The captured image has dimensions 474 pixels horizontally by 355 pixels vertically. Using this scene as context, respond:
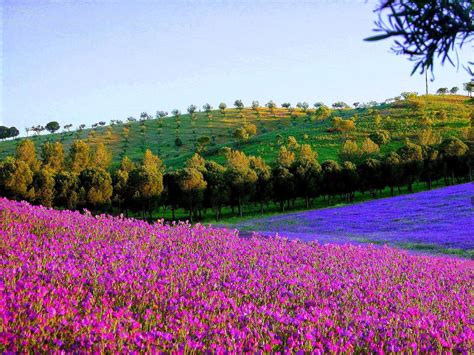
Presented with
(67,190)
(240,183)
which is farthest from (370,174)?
(67,190)

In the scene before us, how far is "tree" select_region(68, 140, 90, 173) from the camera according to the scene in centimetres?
9312

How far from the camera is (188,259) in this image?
804cm

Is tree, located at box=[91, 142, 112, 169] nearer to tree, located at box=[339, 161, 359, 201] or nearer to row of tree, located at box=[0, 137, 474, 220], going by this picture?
row of tree, located at box=[0, 137, 474, 220]

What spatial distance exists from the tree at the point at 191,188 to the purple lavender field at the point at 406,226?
80.2ft

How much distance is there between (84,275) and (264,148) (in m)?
129

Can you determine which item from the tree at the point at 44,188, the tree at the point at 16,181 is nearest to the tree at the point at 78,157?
the tree at the point at 16,181

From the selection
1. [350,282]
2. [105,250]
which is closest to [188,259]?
[105,250]

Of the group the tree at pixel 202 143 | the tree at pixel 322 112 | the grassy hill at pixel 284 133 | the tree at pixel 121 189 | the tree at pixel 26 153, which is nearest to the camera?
the tree at pixel 121 189

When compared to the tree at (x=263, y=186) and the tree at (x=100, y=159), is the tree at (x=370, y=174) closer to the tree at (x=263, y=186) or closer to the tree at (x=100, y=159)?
the tree at (x=263, y=186)

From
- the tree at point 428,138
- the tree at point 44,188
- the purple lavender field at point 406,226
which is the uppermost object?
the tree at point 428,138

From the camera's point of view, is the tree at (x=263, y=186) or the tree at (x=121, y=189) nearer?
the tree at (x=121, y=189)

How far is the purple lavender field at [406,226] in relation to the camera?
976 inches

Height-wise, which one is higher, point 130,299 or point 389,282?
point 130,299

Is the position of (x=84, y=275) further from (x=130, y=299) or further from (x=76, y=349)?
(x=76, y=349)
